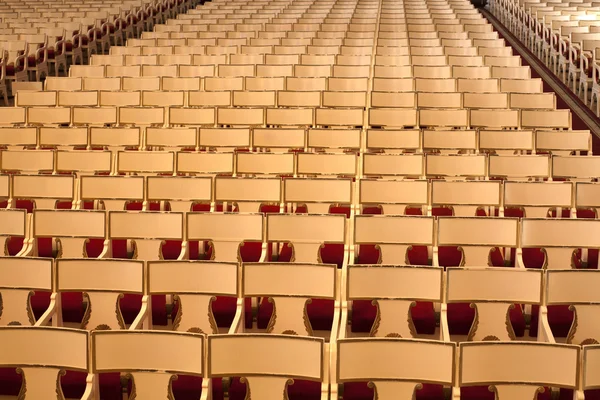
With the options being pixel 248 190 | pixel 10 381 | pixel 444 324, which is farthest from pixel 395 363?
pixel 248 190

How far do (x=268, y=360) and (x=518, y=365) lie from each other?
85 cm

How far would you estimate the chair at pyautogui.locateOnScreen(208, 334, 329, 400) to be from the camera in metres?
2.71

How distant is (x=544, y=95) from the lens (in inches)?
240

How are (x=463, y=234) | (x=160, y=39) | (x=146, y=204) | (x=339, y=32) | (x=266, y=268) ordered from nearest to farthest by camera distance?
(x=266, y=268) → (x=463, y=234) → (x=146, y=204) → (x=160, y=39) → (x=339, y=32)

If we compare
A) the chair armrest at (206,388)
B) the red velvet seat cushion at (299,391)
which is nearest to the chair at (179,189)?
the red velvet seat cushion at (299,391)

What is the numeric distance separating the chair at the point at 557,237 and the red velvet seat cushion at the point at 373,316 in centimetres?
69

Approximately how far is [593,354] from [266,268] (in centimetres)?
135

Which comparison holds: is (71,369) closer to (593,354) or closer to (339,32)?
(593,354)

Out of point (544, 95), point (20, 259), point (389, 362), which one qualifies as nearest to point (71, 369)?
point (20, 259)

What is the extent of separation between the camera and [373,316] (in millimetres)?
3484

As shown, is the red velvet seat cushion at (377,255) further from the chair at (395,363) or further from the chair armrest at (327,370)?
the chair at (395,363)

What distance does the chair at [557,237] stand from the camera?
3848 mm

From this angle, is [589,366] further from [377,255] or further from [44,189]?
[44,189]

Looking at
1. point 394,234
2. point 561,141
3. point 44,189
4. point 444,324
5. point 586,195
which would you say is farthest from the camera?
point 561,141
